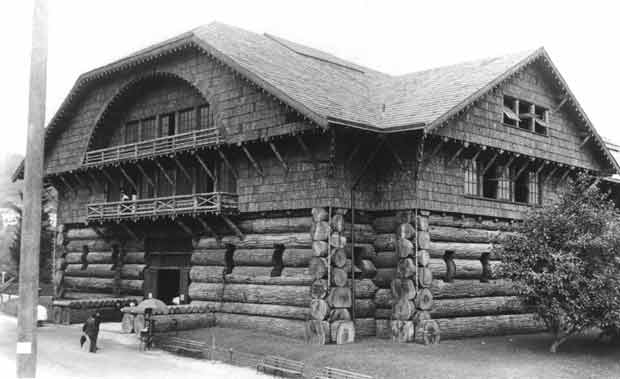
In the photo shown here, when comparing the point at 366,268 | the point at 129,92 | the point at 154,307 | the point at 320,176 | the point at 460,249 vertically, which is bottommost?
the point at 154,307

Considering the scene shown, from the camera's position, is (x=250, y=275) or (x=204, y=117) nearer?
(x=250, y=275)

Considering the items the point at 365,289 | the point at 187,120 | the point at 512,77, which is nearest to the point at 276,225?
the point at 365,289

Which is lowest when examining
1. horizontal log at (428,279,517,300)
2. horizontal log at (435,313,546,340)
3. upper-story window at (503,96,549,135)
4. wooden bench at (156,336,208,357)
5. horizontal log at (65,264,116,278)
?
wooden bench at (156,336,208,357)

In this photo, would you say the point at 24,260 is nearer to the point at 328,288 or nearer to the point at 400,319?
the point at 328,288

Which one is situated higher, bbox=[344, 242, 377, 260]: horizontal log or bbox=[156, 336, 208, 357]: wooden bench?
bbox=[344, 242, 377, 260]: horizontal log

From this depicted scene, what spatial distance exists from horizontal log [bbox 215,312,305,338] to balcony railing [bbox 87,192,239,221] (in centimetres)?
403

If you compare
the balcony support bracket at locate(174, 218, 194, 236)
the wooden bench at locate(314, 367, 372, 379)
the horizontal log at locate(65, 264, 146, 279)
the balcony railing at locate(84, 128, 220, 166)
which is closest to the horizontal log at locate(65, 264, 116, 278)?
the horizontal log at locate(65, 264, 146, 279)

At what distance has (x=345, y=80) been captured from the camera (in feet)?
96.7

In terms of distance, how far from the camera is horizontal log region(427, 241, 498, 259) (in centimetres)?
2462

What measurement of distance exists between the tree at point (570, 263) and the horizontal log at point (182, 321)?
36.6ft

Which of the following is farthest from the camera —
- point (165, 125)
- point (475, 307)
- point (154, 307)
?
point (165, 125)

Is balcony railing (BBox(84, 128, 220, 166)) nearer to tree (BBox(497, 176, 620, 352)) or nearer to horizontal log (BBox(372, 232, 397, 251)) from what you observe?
horizontal log (BBox(372, 232, 397, 251))

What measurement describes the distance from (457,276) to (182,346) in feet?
33.2

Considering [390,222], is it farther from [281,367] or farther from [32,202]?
[32,202]
